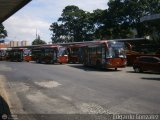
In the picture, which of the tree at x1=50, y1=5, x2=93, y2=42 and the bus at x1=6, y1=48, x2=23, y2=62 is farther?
the tree at x1=50, y1=5, x2=93, y2=42

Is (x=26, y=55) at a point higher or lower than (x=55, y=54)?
lower

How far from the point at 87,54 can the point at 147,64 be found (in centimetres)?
1164

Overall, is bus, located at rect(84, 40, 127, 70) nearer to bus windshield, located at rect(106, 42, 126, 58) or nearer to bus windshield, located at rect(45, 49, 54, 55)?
bus windshield, located at rect(106, 42, 126, 58)

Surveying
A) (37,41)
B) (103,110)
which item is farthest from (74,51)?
(37,41)

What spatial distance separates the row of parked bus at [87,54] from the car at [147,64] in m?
2.33

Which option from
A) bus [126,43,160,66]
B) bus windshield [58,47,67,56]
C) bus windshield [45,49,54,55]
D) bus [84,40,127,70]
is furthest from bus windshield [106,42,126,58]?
bus windshield [45,49,54,55]

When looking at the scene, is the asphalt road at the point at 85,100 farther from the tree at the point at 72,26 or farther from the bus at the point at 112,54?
the tree at the point at 72,26

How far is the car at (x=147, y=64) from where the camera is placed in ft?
104

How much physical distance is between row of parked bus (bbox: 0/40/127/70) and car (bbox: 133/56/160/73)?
2327mm

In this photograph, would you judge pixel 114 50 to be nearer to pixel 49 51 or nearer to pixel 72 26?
pixel 49 51

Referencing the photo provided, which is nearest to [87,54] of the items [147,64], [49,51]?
[147,64]

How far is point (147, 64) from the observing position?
3256 cm

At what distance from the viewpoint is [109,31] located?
248 ft

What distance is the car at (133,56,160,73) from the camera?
31.5 m
